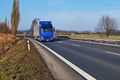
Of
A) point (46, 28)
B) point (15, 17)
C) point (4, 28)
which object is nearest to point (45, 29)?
point (46, 28)

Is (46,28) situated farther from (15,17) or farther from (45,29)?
(15,17)

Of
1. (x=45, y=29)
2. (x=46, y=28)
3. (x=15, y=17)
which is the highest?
(x=15, y=17)

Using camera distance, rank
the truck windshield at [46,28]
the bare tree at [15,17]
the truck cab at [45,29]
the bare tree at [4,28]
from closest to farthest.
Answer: the truck cab at [45,29] → the truck windshield at [46,28] → the bare tree at [15,17] → the bare tree at [4,28]

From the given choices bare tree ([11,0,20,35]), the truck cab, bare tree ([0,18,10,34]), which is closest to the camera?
the truck cab

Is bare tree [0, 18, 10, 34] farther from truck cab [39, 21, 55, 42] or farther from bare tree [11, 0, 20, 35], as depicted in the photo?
truck cab [39, 21, 55, 42]

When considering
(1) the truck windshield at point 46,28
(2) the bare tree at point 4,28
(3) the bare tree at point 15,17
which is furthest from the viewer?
(2) the bare tree at point 4,28

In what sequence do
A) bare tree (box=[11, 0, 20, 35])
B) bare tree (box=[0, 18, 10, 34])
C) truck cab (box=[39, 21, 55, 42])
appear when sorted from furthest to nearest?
bare tree (box=[0, 18, 10, 34]) → bare tree (box=[11, 0, 20, 35]) → truck cab (box=[39, 21, 55, 42])

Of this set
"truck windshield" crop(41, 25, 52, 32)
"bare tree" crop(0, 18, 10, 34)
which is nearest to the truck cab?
"truck windshield" crop(41, 25, 52, 32)

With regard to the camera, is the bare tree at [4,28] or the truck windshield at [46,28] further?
the bare tree at [4,28]

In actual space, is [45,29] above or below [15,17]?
below

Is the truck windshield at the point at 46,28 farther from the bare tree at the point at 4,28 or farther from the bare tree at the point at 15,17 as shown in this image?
the bare tree at the point at 4,28

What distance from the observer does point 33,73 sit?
13.3 meters

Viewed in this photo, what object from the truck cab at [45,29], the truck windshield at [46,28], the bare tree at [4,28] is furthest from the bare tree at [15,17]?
the truck windshield at [46,28]

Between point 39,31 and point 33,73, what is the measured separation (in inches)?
1752
